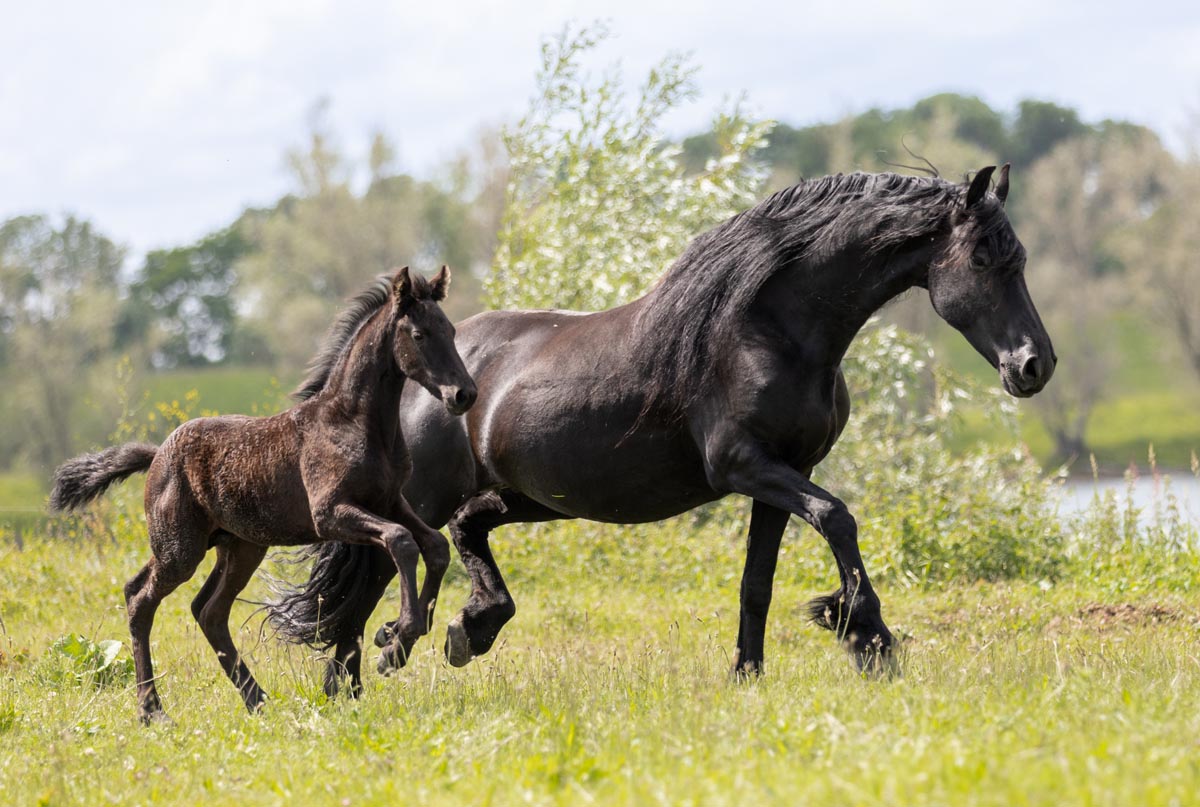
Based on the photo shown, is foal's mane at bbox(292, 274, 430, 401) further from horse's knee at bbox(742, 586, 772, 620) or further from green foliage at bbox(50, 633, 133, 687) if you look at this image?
horse's knee at bbox(742, 586, 772, 620)

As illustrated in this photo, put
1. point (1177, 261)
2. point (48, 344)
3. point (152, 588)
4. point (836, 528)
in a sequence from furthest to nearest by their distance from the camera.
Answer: point (1177, 261) < point (48, 344) < point (152, 588) < point (836, 528)

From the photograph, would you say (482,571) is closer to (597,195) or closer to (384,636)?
(384,636)

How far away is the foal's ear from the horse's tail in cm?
165

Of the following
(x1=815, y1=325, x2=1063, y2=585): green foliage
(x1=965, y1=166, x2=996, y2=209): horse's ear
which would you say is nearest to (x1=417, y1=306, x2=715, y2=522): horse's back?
(x1=965, y1=166, x2=996, y2=209): horse's ear

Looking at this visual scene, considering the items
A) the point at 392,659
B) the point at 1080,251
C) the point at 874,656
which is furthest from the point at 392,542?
the point at 1080,251

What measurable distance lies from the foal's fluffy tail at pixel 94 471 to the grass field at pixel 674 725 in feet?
3.21

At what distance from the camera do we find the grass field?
3738 mm

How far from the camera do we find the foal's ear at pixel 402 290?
577 cm

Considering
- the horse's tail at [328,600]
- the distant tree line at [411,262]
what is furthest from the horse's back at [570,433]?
the distant tree line at [411,262]

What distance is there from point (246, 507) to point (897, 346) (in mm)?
8907

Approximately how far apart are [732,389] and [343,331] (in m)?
1.94

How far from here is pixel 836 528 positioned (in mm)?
5609

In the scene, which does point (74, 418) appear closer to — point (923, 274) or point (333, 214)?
point (333, 214)

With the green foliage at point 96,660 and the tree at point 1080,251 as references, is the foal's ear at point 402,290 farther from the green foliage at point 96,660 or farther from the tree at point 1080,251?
the tree at point 1080,251
